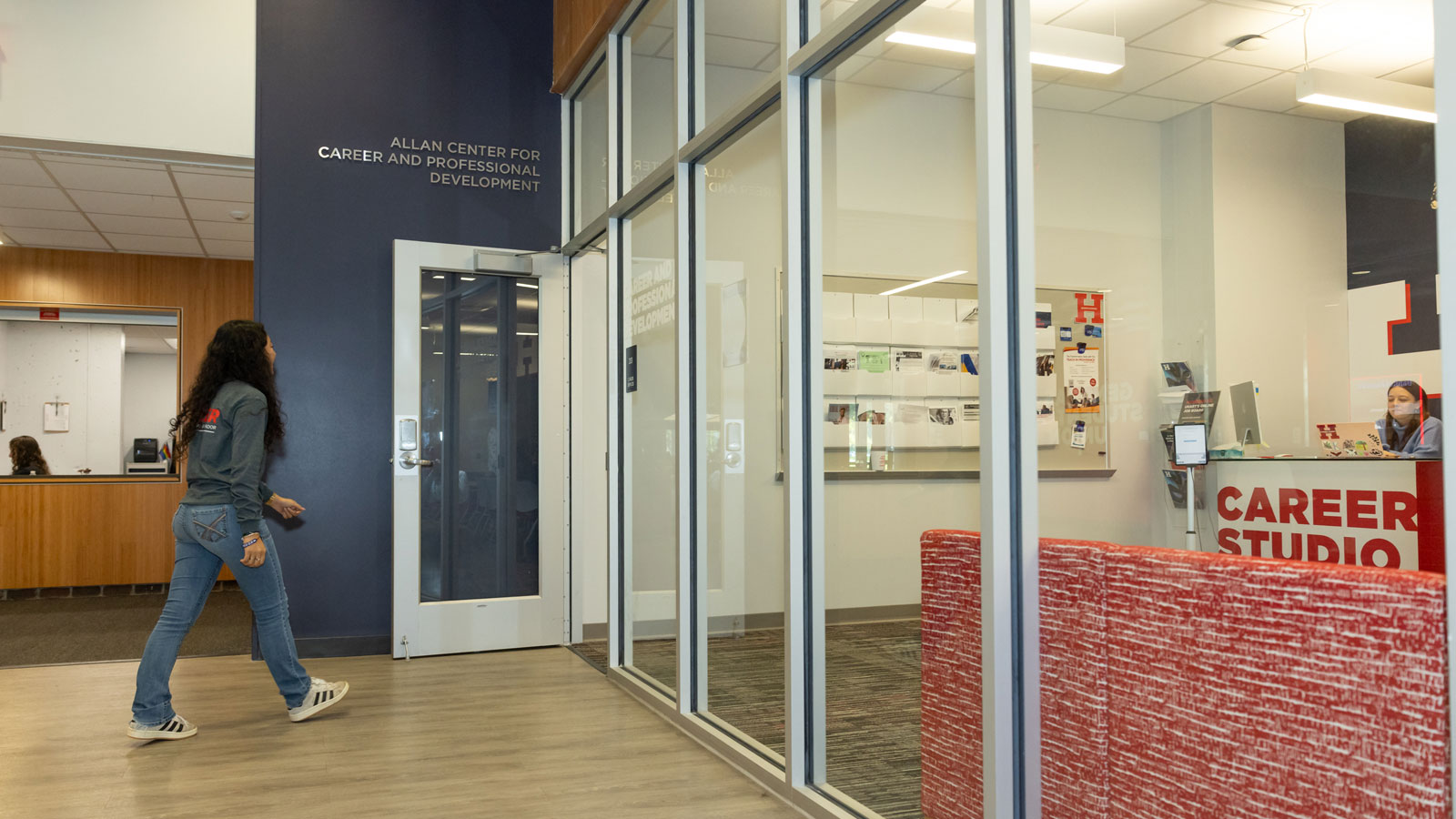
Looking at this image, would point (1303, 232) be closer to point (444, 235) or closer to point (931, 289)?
point (931, 289)

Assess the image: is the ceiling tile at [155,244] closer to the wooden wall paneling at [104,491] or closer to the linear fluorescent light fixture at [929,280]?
the wooden wall paneling at [104,491]

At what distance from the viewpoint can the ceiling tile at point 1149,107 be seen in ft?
6.11

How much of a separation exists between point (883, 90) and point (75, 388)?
9.57m

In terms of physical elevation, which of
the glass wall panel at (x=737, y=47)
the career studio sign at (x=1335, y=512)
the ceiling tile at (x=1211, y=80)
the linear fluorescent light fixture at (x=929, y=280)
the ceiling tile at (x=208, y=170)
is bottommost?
the career studio sign at (x=1335, y=512)

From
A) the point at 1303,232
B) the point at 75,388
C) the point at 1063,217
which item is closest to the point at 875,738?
the point at 1063,217

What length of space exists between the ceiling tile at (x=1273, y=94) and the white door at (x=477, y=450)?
4.64 metres

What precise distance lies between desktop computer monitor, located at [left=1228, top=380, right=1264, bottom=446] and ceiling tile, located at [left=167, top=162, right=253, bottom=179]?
6.50 meters

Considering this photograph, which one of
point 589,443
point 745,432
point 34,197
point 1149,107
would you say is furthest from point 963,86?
point 34,197

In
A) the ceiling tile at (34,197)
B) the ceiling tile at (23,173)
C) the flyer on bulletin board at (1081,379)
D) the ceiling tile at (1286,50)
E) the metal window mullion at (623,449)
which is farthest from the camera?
the ceiling tile at (34,197)

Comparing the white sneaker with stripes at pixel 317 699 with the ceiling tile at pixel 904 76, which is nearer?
the ceiling tile at pixel 904 76

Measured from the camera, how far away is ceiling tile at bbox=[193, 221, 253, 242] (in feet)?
27.0

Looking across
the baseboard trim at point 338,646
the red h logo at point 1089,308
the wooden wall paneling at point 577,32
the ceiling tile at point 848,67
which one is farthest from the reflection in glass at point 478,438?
the red h logo at point 1089,308

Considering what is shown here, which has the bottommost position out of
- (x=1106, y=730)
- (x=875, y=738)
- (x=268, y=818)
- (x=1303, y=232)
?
(x=268, y=818)

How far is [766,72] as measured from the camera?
340 centimetres
